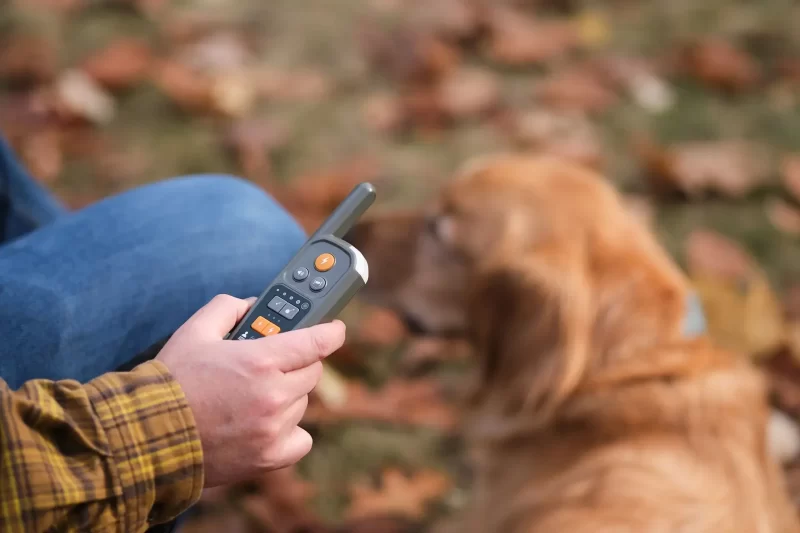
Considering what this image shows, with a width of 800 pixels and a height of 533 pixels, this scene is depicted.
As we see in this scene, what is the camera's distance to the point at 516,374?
1600mm

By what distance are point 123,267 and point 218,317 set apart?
333 mm

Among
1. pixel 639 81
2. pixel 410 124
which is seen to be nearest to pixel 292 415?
pixel 410 124

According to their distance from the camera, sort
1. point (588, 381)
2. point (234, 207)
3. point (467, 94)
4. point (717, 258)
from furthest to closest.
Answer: point (467, 94) < point (717, 258) < point (588, 381) < point (234, 207)

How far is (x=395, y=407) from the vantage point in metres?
2.06

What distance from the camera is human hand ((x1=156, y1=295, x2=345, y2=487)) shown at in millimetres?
833

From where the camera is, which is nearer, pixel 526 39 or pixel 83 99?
pixel 83 99

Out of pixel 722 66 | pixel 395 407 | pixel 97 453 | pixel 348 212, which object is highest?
pixel 722 66

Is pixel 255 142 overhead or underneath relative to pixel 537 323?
overhead

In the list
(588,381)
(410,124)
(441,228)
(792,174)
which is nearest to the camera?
(588,381)

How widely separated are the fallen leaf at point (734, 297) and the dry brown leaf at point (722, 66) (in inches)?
34.3

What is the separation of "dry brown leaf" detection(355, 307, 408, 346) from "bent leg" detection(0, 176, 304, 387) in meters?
0.85

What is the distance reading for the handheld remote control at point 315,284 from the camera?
954 mm

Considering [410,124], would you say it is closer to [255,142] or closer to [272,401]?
[255,142]

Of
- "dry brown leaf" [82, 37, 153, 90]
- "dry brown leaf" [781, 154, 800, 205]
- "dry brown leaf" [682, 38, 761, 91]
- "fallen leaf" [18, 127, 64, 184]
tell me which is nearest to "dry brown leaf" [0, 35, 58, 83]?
"dry brown leaf" [82, 37, 153, 90]
